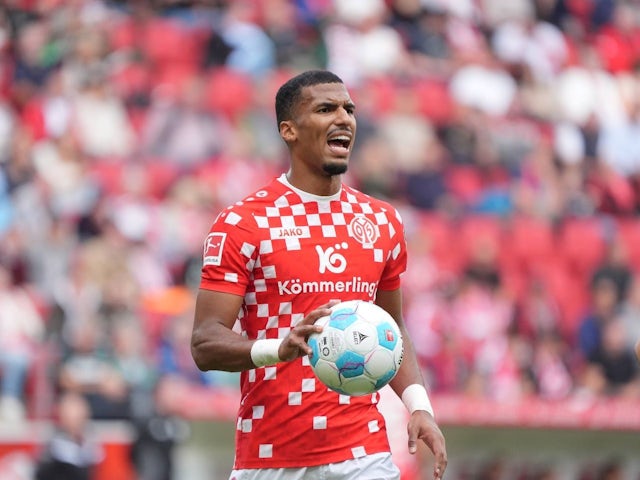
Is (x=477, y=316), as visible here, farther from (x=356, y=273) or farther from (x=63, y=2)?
(x=356, y=273)

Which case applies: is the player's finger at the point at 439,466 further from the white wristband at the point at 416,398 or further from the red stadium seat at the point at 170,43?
the red stadium seat at the point at 170,43

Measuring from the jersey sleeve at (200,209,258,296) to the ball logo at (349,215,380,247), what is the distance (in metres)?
0.45

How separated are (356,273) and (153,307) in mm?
7055

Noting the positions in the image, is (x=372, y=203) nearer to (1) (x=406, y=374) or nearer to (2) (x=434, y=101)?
(1) (x=406, y=374)

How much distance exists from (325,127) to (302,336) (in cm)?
110

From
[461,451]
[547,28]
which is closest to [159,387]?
[461,451]

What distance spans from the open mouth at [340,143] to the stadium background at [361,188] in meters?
5.79

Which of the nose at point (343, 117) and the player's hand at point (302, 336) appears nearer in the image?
the player's hand at point (302, 336)

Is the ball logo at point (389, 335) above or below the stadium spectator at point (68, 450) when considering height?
above

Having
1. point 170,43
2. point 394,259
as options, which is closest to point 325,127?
point 394,259

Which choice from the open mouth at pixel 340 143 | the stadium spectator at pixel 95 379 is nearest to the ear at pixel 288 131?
the open mouth at pixel 340 143

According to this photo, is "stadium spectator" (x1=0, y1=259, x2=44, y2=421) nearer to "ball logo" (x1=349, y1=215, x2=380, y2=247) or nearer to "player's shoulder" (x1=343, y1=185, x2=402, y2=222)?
"player's shoulder" (x1=343, y1=185, x2=402, y2=222)

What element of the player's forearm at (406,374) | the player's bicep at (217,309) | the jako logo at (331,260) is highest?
the jako logo at (331,260)

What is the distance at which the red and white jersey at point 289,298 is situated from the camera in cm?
577
